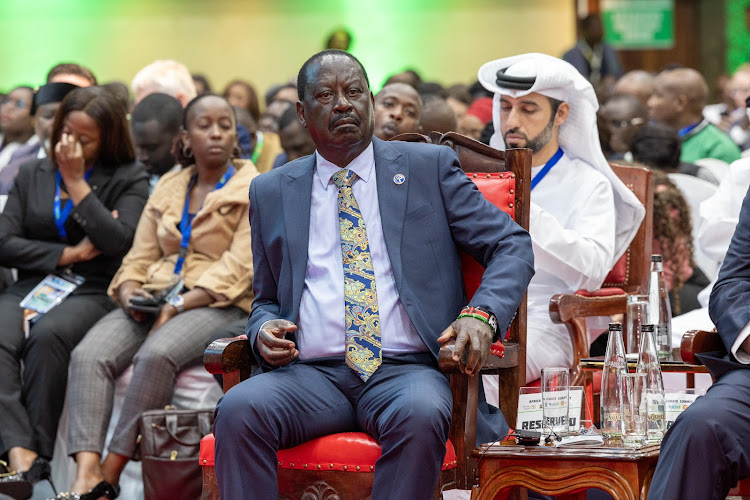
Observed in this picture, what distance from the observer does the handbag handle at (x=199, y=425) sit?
4559 mm

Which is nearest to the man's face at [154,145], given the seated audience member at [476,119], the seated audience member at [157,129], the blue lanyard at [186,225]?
the seated audience member at [157,129]

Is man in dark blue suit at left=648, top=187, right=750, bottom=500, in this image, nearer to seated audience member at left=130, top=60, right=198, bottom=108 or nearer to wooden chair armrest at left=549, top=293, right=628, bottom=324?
wooden chair armrest at left=549, top=293, right=628, bottom=324

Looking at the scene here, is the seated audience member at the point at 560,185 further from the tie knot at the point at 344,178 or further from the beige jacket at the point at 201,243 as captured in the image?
the beige jacket at the point at 201,243

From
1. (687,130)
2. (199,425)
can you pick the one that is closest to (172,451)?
(199,425)

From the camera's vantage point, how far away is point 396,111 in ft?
18.6

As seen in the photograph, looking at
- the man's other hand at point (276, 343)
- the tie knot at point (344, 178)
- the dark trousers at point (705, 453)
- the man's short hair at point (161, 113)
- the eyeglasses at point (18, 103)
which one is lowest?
the dark trousers at point (705, 453)

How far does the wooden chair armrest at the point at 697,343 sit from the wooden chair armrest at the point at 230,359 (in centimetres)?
130

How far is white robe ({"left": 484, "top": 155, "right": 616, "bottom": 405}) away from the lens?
4.29m

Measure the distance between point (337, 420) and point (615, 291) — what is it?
157 cm

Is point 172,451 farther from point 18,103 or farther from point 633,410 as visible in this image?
point 18,103

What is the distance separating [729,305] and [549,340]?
116cm

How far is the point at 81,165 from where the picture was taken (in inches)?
210

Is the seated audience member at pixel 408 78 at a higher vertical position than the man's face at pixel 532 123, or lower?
higher


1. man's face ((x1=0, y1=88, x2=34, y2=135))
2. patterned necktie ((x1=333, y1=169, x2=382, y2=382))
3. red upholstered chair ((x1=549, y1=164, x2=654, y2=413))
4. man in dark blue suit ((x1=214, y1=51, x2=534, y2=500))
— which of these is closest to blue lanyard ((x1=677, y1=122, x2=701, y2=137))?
red upholstered chair ((x1=549, y1=164, x2=654, y2=413))
